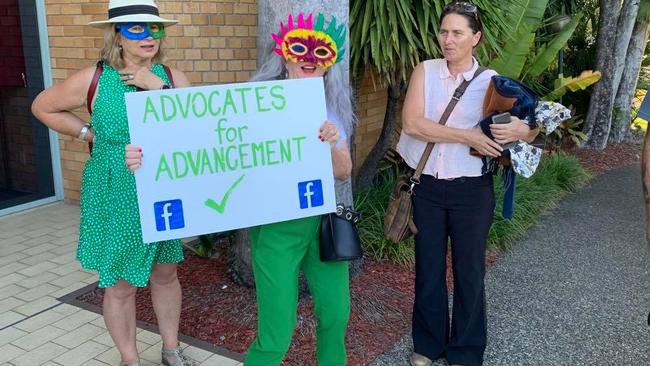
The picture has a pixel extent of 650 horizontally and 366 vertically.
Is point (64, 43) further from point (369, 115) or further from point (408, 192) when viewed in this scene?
point (408, 192)

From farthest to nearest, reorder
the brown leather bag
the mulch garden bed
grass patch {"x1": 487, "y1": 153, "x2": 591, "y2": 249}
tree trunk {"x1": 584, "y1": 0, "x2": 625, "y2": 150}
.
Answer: tree trunk {"x1": 584, "y1": 0, "x2": 625, "y2": 150}, grass patch {"x1": 487, "y1": 153, "x2": 591, "y2": 249}, the mulch garden bed, the brown leather bag

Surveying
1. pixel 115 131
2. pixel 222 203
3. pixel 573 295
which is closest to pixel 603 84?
pixel 573 295

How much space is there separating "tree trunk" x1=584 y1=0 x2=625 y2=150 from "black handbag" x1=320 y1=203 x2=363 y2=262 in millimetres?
9213

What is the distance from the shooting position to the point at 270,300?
2590 mm

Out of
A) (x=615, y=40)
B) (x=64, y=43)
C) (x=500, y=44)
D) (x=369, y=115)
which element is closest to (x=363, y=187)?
(x=369, y=115)

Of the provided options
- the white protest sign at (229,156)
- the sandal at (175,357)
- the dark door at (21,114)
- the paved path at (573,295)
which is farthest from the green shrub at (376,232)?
the dark door at (21,114)

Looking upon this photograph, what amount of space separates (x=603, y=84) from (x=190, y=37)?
25.5 ft

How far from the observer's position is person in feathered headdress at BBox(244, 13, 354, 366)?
2.52 meters

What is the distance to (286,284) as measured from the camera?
2594mm

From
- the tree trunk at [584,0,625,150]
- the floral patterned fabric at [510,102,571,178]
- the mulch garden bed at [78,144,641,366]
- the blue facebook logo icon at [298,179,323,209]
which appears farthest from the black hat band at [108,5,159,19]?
the tree trunk at [584,0,625,150]

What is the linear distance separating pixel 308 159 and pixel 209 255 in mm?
2580

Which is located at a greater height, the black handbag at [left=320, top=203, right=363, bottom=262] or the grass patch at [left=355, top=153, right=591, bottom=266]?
the black handbag at [left=320, top=203, right=363, bottom=262]

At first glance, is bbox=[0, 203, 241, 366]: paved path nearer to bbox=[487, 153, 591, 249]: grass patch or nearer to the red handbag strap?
the red handbag strap

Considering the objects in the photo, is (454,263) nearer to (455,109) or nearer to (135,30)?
→ (455,109)
